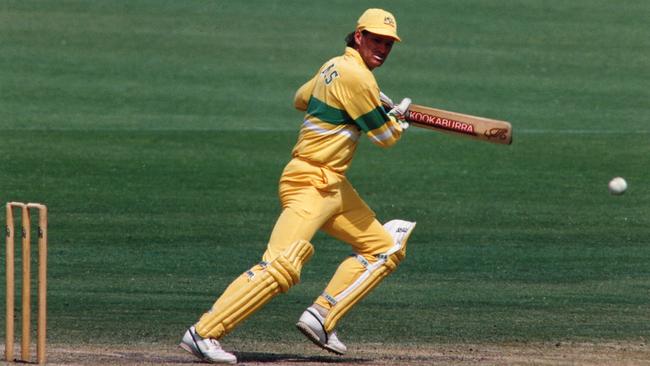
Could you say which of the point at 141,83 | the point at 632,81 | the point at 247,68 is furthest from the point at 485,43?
the point at 141,83

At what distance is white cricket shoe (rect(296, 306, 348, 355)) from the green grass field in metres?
0.81

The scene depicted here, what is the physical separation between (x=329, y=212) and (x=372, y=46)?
0.93 m

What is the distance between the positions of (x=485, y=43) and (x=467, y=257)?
1247 cm

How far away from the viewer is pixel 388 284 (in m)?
11.2

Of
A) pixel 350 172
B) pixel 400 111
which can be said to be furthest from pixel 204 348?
pixel 350 172

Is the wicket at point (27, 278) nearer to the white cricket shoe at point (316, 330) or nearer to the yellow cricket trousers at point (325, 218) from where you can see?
the yellow cricket trousers at point (325, 218)

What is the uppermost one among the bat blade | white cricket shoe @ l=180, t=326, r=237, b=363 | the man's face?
the man's face

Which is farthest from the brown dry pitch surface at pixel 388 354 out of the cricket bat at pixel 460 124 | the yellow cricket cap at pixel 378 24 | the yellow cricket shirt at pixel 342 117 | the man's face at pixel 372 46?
the yellow cricket cap at pixel 378 24

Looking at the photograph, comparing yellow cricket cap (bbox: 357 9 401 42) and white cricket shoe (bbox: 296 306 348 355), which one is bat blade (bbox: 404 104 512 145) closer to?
yellow cricket cap (bbox: 357 9 401 42)

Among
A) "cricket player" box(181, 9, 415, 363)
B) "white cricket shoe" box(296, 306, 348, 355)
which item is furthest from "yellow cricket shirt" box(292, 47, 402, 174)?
"white cricket shoe" box(296, 306, 348, 355)

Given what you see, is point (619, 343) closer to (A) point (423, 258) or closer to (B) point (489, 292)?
(B) point (489, 292)

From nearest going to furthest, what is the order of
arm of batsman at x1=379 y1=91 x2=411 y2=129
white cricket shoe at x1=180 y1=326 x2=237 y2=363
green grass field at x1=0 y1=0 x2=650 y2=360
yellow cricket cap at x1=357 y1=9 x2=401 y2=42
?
white cricket shoe at x1=180 y1=326 x2=237 y2=363 → yellow cricket cap at x1=357 y1=9 x2=401 y2=42 → arm of batsman at x1=379 y1=91 x2=411 y2=129 → green grass field at x1=0 y1=0 x2=650 y2=360

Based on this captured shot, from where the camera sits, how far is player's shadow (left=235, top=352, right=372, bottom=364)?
26.1ft

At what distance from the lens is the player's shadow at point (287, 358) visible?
26.1 ft
